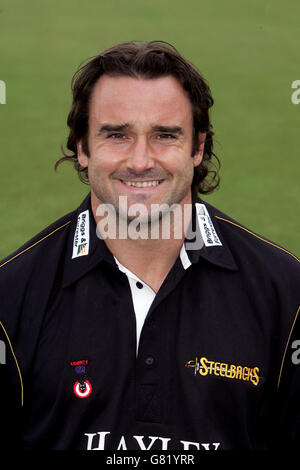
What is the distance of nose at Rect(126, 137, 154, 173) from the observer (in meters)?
2.46

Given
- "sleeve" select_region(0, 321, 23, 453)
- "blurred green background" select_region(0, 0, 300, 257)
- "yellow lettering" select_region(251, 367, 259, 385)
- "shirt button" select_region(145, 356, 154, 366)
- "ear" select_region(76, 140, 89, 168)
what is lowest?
"sleeve" select_region(0, 321, 23, 453)

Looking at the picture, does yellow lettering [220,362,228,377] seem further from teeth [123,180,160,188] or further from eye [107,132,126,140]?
eye [107,132,126,140]

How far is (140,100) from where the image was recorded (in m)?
2.45

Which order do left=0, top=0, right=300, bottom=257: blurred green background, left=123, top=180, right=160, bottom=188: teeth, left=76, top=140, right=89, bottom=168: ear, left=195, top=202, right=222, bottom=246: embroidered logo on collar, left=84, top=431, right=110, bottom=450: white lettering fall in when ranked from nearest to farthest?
left=84, top=431, right=110, bottom=450: white lettering, left=123, top=180, right=160, bottom=188: teeth, left=195, top=202, right=222, bottom=246: embroidered logo on collar, left=76, top=140, right=89, bottom=168: ear, left=0, top=0, right=300, bottom=257: blurred green background

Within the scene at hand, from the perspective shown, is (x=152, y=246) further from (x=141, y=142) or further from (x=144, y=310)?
(x=141, y=142)

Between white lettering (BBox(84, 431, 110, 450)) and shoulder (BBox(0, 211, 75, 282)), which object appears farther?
shoulder (BBox(0, 211, 75, 282))

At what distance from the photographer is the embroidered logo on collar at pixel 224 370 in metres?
2.45

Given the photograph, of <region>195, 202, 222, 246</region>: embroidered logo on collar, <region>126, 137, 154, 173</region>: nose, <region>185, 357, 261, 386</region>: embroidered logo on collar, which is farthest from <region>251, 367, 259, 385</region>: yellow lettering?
<region>126, 137, 154, 173</region>: nose

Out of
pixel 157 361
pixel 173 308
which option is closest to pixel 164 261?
pixel 173 308

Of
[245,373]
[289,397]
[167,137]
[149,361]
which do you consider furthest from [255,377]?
[167,137]

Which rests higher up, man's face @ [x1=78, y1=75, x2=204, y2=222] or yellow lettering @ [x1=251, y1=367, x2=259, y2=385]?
man's face @ [x1=78, y1=75, x2=204, y2=222]

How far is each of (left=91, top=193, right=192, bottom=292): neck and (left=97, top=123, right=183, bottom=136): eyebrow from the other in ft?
0.80

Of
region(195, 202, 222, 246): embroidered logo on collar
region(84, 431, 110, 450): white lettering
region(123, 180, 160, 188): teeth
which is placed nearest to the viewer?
region(84, 431, 110, 450): white lettering
